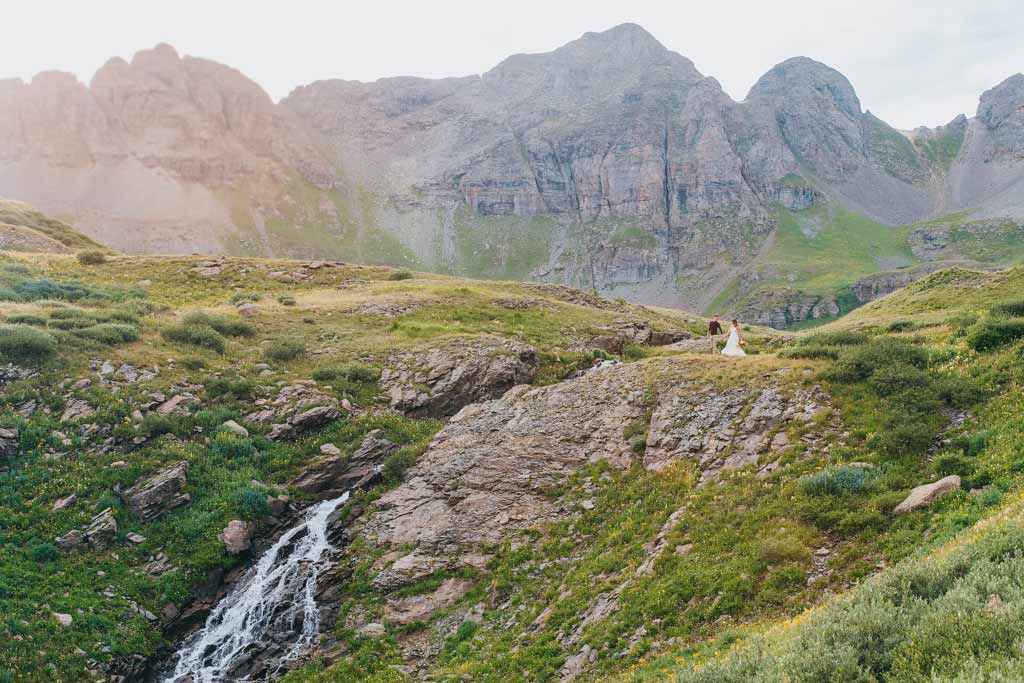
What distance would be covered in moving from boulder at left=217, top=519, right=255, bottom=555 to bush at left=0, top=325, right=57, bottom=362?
14463 mm

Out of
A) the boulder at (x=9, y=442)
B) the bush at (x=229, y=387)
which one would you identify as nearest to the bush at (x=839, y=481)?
the bush at (x=229, y=387)

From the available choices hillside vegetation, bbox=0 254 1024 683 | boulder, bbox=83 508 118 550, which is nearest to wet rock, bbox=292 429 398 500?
hillside vegetation, bbox=0 254 1024 683

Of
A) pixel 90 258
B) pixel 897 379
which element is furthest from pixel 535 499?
pixel 90 258

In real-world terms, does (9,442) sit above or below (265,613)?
above

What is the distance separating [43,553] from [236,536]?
19.5ft

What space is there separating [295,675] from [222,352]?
74.7ft

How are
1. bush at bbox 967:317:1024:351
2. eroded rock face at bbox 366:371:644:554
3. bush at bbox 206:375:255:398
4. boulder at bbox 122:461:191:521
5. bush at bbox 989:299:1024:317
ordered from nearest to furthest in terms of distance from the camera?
bush at bbox 967:317:1024:351
bush at bbox 989:299:1024:317
eroded rock face at bbox 366:371:644:554
boulder at bbox 122:461:191:521
bush at bbox 206:375:255:398

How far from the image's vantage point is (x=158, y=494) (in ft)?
73.2

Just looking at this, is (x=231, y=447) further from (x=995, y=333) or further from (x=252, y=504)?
(x=995, y=333)

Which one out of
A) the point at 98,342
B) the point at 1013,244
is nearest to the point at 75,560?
the point at 98,342

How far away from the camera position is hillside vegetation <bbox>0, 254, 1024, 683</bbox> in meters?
12.0

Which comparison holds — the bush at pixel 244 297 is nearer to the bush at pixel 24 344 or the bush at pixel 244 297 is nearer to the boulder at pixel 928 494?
the bush at pixel 24 344

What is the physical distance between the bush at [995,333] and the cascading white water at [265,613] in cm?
2512

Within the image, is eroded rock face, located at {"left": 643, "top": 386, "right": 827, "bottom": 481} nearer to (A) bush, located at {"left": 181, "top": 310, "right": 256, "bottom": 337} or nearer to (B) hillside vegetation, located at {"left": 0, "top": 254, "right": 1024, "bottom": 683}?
(B) hillside vegetation, located at {"left": 0, "top": 254, "right": 1024, "bottom": 683}
